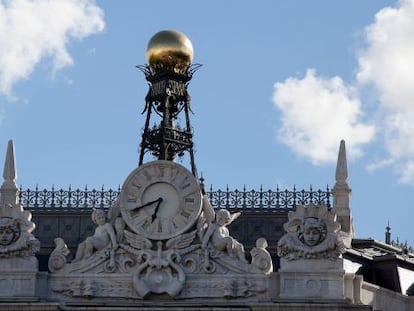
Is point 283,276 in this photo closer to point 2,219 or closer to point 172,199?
point 172,199

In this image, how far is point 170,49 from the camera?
74.4m

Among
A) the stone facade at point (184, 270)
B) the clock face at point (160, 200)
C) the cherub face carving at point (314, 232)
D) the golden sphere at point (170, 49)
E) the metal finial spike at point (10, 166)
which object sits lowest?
the stone facade at point (184, 270)

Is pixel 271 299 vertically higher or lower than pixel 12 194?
lower

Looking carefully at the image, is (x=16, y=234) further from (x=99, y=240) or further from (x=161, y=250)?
(x=161, y=250)

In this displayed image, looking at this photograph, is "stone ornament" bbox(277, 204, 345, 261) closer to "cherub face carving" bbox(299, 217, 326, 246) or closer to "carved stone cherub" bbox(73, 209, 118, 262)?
"cherub face carving" bbox(299, 217, 326, 246)

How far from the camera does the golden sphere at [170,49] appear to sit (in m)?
74.3

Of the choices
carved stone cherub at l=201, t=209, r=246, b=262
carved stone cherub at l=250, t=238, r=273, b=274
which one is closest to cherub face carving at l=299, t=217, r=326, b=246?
carved stone cherub at l=250, t=238, r=273, b=274

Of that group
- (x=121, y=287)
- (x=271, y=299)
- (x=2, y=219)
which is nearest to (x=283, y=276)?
(x=271, y=299)

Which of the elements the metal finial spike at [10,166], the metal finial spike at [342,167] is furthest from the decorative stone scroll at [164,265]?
the metal finial spike at [342,167]

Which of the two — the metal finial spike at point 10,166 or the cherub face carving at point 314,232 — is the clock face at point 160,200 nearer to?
the cherub face carving at point 314,232

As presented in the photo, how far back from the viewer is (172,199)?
64375mm

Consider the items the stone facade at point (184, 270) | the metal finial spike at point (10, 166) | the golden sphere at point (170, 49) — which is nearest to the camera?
the stone facade at point (184, 270)

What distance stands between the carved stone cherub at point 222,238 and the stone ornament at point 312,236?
140 centimetres

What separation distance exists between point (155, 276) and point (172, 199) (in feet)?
9.08
